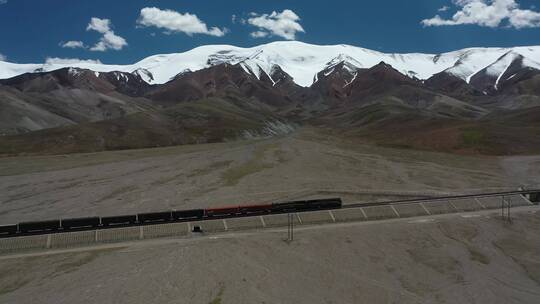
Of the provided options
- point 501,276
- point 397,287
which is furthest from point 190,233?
point 501,276

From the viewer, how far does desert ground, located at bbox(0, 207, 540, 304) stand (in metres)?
32.4

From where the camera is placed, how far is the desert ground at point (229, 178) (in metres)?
64.1

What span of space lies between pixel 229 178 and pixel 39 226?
39.6 metres

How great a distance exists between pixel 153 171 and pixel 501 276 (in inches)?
2672

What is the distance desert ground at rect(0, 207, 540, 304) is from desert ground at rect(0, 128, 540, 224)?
17.6 m

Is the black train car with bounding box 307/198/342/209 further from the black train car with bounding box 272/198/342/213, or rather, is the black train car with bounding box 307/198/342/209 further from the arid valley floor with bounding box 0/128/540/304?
the arid valley floor with bounding box 0/128/540/304

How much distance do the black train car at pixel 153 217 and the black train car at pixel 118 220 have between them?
60cm

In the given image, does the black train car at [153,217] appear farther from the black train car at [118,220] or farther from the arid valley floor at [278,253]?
the arid valley floor at [278,253]

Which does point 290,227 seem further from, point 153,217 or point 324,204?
point 153,217

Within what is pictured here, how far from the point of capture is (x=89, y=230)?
45281 millimetres

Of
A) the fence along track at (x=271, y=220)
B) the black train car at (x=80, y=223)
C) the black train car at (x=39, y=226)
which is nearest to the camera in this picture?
the fence along track at (x=271, y=220)

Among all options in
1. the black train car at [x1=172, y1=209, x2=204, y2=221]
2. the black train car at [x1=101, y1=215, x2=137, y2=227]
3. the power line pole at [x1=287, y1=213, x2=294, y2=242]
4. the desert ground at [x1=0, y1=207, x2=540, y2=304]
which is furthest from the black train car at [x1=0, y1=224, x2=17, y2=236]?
the power line pole at [x1=287, y1=213, x2=294, y2=242]

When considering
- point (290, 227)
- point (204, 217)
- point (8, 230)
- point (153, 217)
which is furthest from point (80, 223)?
point (290, 227)

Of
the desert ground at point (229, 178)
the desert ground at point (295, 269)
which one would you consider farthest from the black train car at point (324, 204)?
the desert ground at point (229, 178)
